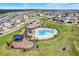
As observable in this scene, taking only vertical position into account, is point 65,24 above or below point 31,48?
above

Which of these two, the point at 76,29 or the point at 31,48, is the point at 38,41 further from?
the point at 76,29

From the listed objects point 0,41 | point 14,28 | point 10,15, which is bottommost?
point 0,41

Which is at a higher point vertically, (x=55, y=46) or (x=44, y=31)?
Result: (x=44, y=31)

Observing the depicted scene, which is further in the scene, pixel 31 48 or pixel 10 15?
pixel 10 15

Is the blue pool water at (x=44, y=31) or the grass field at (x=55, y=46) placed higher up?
the blue pool water at (x=44, y=31)

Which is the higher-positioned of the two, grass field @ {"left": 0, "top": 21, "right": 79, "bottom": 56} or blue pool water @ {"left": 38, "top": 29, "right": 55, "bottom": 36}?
blue pool water @ {"left": 38, "top": 29, "right": 55, "bottom": 36}

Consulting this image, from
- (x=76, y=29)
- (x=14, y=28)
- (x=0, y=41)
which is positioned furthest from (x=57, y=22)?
(x=0, y=41)
